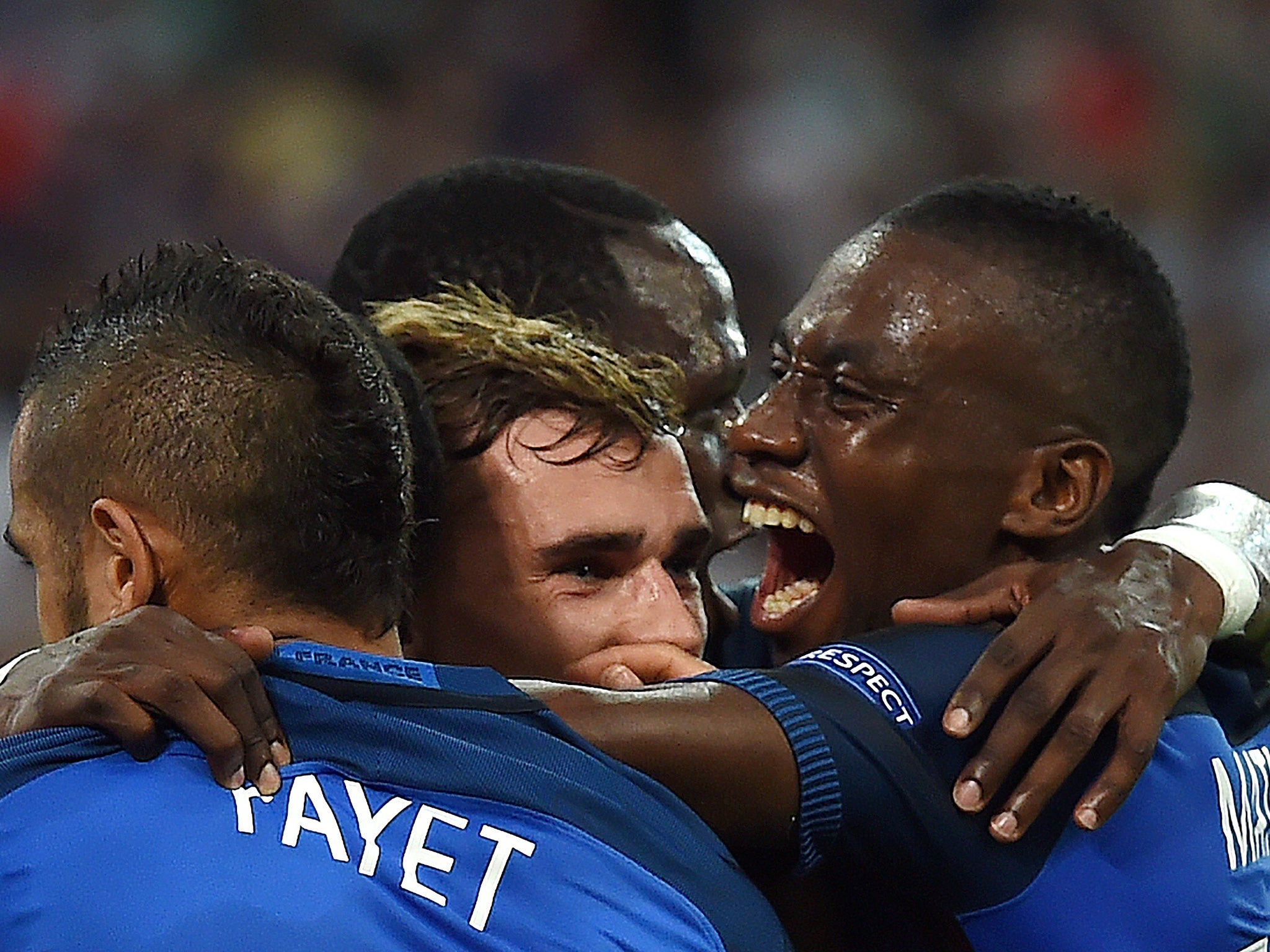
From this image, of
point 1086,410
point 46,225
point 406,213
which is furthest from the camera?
point 46,225

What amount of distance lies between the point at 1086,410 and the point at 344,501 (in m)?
1.00

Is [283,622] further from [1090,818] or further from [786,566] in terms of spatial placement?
[786,566]

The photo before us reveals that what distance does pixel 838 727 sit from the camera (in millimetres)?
1760

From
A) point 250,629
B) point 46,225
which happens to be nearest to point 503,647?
point 250,629

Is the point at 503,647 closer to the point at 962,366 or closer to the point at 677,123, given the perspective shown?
the point at 962,366

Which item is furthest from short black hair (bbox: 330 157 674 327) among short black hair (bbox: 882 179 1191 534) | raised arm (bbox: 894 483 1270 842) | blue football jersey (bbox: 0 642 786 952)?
blue football jersey (bbox: 0 642 786 952)

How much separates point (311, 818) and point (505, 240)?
130cm

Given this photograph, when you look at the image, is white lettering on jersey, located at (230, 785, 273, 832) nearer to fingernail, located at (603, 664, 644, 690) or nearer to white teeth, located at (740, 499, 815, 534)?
fingernail, located at (603, 664, 644, 690)

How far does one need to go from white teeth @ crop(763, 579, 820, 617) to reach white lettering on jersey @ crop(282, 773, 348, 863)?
44.6 inches

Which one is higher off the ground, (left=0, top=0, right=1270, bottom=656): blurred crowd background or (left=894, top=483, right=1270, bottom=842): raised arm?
(left=894, top=483, right=1270, bottom=842): raised arm

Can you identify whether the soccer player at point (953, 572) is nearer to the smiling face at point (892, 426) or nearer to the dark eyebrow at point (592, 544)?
the smiling face at point (892, 426)

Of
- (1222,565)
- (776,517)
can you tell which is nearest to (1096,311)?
(1222,565)

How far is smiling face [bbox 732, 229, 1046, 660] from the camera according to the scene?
225cm

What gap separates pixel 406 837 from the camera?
1.44 metres
